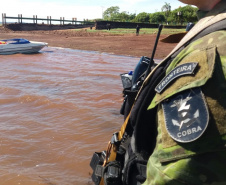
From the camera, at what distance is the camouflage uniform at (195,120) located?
A: 0.89 meters

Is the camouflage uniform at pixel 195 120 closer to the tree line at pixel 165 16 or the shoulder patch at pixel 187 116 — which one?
the shoulder patch at pixel 187 116

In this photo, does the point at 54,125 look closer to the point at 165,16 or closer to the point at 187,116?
the point at 187,116

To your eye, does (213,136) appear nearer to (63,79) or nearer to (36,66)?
(63,79)

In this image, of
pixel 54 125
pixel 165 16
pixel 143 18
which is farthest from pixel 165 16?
pixel 54 125

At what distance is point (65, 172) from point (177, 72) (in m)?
2.89

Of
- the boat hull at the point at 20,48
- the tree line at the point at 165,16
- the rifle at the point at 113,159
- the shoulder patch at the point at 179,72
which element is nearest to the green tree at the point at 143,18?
the tree line at the point at 165,16

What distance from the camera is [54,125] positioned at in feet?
16.7

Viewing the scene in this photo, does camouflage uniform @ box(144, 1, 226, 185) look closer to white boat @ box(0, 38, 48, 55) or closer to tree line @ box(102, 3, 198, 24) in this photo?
white boat @ box(0, 38, 48, 55)

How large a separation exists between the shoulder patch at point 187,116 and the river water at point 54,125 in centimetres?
264

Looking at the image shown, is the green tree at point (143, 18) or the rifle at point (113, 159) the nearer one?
the rifle at point (113, 159)

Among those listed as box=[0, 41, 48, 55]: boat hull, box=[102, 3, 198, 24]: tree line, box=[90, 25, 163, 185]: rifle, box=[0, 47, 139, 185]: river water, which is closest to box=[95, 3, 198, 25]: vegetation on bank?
box=[102, 3, 198, 24]: tree line

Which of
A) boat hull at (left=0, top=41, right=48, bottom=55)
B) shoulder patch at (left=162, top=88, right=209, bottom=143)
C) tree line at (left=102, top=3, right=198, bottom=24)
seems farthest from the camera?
tree line at (left=102, top=3, right=198, bottom=24)

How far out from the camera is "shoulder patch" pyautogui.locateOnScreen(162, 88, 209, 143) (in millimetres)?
892

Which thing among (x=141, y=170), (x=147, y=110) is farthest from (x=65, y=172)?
(x=147, y=110)
